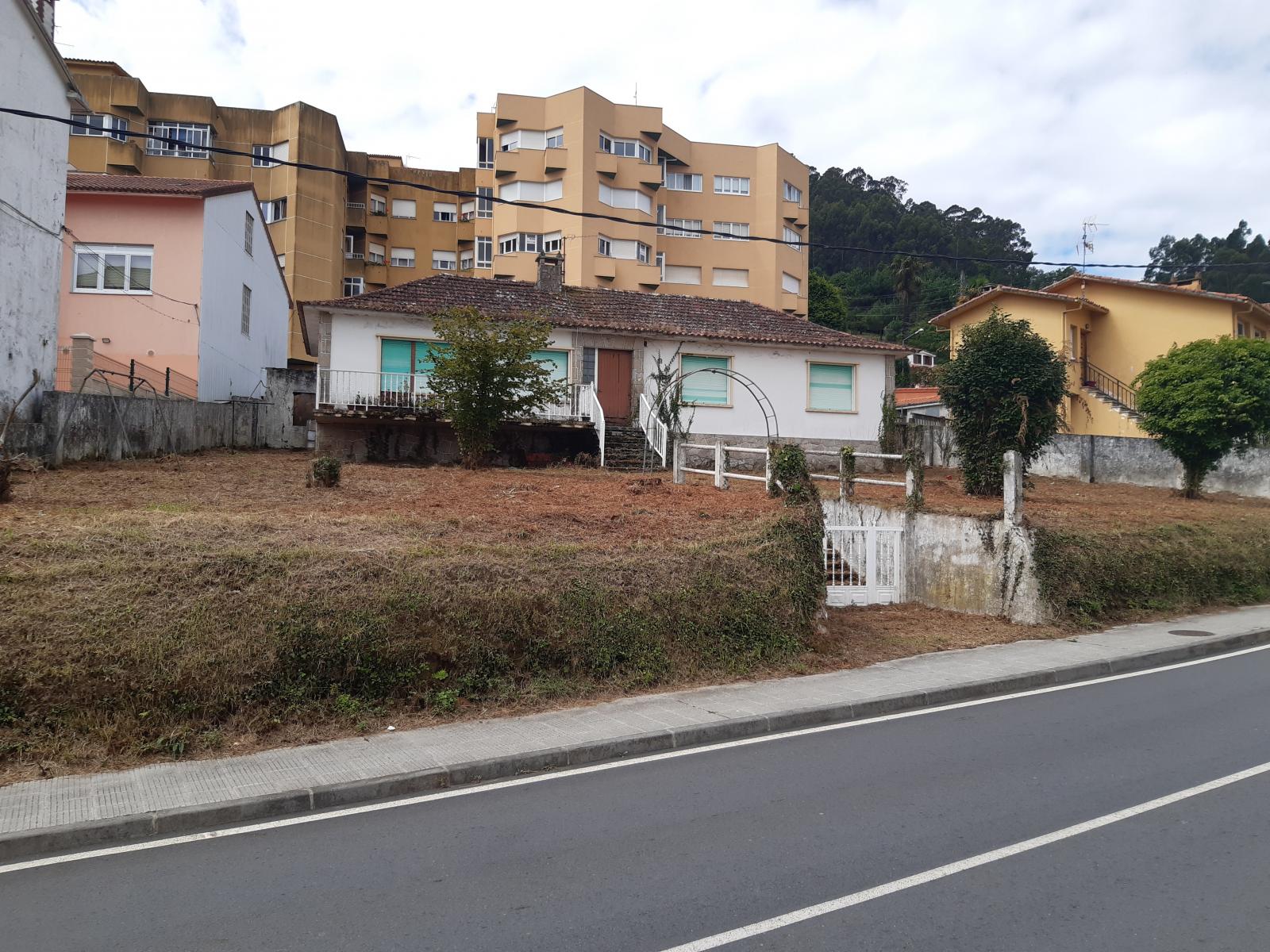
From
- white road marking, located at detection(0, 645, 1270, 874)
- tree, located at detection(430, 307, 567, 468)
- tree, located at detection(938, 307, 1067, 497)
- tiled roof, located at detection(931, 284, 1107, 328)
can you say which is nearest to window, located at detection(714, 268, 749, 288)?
tiled roof, located at detection(931, 284, 1107, 328)

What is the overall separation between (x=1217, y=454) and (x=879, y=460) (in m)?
8.33

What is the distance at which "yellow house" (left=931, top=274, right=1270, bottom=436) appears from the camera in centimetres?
3347

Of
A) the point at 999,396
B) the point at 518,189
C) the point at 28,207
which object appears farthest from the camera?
the point at 518,189

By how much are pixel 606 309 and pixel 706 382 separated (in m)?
3.63

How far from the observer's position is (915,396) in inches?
1729

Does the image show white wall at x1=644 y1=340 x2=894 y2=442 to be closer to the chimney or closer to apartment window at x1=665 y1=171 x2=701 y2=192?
the chimney

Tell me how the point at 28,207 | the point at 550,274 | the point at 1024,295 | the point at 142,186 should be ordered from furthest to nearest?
the point at 1024,295
the point at 550,274
the point at 142,186
the point at 28,207

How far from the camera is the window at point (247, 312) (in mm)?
29734

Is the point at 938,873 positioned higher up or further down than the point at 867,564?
further down

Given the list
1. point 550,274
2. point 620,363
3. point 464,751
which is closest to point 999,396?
point 620,363

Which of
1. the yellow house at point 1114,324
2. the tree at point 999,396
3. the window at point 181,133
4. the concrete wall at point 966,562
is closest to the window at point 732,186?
the yellow house at point 1114,324

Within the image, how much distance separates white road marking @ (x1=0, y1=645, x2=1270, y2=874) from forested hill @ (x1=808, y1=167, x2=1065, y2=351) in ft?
159

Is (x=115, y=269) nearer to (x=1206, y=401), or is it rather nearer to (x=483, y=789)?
(x=483, y=789)

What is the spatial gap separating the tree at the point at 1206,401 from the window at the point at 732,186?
32.1 meters
